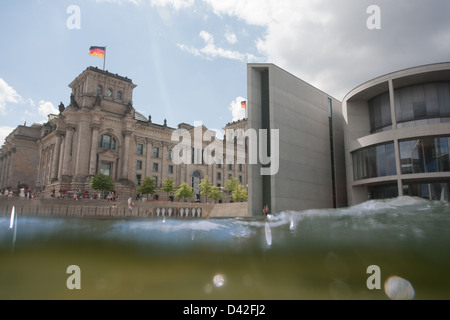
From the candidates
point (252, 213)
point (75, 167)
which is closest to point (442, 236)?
point (252, 213)

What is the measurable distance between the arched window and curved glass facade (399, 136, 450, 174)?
52.7m

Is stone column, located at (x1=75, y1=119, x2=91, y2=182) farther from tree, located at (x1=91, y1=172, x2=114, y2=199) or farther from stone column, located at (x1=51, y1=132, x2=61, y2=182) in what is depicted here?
stone column, located at (x1=51, y1=132, x2=61, y2=182)

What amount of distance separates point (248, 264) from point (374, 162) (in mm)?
27130

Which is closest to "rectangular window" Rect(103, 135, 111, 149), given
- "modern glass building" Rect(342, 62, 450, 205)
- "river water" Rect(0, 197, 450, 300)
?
"river water" Rect(0, 197, 450, 300)

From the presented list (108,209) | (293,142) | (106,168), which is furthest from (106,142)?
(293,142)

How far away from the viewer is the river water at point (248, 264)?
47.8 feet

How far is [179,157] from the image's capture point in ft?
250

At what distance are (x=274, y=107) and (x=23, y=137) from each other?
71.3m

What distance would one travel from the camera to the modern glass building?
3447cm

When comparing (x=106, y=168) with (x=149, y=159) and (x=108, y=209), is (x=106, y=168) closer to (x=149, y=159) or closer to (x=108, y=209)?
(x=149, y=159)

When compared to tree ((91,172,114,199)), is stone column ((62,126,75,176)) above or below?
above

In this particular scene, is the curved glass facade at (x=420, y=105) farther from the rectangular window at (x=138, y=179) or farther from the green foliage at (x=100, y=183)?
the rectangular window at (x=138, y=179)

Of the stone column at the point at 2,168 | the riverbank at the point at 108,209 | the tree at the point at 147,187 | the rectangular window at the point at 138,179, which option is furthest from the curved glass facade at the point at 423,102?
the stone column at the point at 2,168

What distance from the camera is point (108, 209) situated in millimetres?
44031
